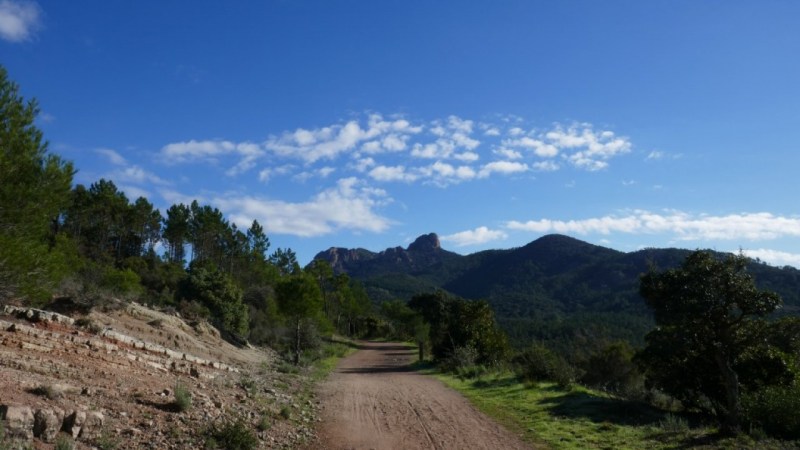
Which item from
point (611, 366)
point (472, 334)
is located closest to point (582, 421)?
point (472, 334)

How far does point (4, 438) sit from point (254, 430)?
5163 mm

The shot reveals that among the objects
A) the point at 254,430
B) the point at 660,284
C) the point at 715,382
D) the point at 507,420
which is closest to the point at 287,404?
the point at 254,430

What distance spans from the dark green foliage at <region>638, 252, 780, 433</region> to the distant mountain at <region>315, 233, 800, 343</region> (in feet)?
208

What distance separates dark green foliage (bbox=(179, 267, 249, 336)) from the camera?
3588cm

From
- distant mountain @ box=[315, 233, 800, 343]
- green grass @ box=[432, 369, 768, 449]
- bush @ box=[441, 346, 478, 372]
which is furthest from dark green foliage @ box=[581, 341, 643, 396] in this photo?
distant mountain @ box=[315, 233, 800, 343]

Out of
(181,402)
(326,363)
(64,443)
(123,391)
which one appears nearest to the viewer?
(64,443)

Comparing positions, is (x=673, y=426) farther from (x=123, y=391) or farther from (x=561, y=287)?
(x=561, y=287)

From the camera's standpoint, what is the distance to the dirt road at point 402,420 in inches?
461

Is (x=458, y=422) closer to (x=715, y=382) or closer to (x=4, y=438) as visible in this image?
(x=715, y=382)

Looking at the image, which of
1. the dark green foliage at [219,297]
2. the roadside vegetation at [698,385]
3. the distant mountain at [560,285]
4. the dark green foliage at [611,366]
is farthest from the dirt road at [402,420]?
the distant mountain at [560,285]

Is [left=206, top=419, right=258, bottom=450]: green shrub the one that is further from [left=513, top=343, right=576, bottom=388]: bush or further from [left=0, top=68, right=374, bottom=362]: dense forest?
[left=513, top=343, right=576, bottom=388]: bush

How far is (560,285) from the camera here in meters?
140

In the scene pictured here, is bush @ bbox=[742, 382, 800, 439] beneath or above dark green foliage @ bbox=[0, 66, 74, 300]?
beneath

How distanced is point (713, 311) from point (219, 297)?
33.2 metres
